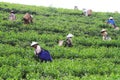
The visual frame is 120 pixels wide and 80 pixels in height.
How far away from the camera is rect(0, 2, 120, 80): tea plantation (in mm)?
16047

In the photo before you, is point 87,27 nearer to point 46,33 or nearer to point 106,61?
point 46,33

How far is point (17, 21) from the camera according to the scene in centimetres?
3061

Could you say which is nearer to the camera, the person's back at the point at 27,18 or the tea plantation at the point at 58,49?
the tea plantation at the point at 58,49

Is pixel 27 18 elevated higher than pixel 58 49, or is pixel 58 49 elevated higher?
pixel 27 18

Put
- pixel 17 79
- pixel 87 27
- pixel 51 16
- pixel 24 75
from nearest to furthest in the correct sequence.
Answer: pixel 17 79 → pixel 24 75 → pixel 87 27 → pixel 51 16

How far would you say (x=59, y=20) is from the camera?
3509 cm

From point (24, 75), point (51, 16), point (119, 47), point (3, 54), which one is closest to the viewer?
point (24, 75)

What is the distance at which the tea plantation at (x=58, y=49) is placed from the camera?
52.6ft

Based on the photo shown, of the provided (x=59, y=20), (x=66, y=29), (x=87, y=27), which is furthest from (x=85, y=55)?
(x=59, y=20)

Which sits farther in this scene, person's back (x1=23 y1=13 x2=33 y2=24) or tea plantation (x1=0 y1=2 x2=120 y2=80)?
person's back (x1=23 y1=13 x2=33 y2=24)

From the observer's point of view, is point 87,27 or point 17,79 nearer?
point 17,79

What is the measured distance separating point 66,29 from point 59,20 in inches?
179

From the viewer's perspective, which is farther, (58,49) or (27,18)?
(27,18)

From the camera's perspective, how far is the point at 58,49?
72.5ft
